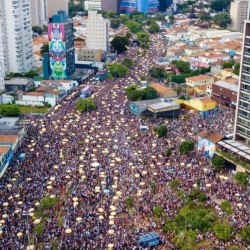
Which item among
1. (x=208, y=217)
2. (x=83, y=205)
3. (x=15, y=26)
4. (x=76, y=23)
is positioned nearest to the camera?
(x=208, y=217)

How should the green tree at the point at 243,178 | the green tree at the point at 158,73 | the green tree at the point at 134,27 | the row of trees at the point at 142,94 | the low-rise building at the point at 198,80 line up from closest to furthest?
the green tree at the point at 243,178
the row of trees at the point at 142,94
the low-rise building at the point at 198,80
the green tree at the point at 158,73
the green tree at the point at 134,27

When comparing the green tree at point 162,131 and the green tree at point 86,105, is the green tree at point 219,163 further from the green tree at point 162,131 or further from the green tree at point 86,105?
the green tree at point 86,105

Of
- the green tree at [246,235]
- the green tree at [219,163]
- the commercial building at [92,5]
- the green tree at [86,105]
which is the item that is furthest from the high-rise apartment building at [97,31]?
the commercial building at [92,5]

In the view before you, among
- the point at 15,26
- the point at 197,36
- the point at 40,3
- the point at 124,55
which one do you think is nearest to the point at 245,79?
the point at 15,26

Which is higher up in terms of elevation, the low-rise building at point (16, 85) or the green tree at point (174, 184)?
the low-rise building at point (16, 85)

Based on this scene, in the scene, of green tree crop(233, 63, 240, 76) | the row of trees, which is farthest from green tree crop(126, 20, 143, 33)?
the row of trees

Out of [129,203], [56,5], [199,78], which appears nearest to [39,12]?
[56,5]

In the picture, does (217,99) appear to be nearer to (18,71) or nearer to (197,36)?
(18,71)
